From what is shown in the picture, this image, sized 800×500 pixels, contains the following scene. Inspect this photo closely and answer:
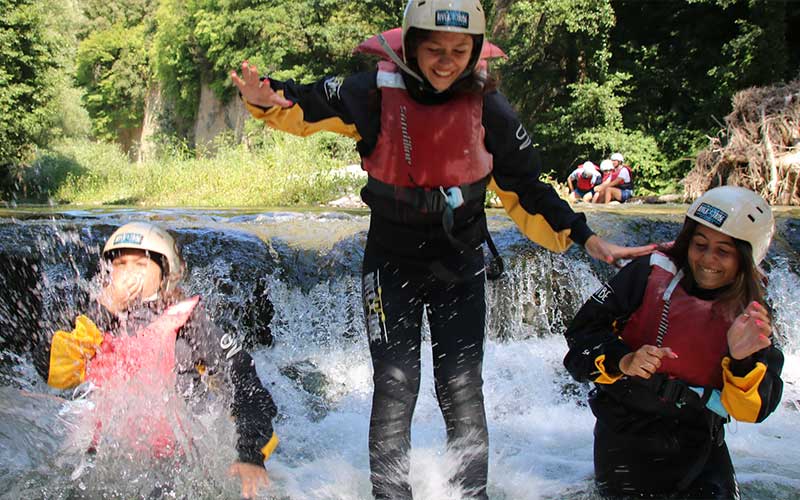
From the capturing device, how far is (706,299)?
9.52ft

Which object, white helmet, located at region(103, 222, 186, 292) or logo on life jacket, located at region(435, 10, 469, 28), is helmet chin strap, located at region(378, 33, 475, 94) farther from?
white helmet, located at region(103, 222, 186, 292)

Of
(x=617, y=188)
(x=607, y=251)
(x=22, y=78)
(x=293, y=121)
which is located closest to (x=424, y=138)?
(x=293, y=121)

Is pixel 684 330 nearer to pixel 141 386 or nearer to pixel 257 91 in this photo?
pixel 257 91

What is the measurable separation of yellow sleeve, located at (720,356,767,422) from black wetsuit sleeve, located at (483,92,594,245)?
70 cm

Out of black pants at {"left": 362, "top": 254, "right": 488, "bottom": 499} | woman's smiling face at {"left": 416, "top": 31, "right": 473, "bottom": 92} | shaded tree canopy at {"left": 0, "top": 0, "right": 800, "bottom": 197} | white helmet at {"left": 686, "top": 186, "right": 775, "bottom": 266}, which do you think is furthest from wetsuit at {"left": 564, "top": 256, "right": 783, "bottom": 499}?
shaded tree canopy at {"left": 0, "top": 0, "right": 800, "bottom": 197}

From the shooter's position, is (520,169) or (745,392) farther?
(520,169)

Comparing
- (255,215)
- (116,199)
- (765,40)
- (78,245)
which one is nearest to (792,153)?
(765,40)

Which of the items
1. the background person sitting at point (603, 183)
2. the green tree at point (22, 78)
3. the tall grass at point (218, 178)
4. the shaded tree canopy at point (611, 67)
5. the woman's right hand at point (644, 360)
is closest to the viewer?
the woman's right hand at point (644, 360)

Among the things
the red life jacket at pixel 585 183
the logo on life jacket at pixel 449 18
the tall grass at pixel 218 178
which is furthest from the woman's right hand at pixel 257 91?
the red life jacket at pixel 585 183

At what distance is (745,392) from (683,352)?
287 millimetres

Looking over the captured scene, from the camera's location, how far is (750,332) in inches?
100

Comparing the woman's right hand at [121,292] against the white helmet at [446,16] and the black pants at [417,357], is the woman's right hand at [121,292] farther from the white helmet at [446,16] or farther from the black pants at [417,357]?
the white helmet at [446,16]

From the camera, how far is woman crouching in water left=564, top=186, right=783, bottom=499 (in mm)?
2818

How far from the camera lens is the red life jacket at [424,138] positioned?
2773mm
